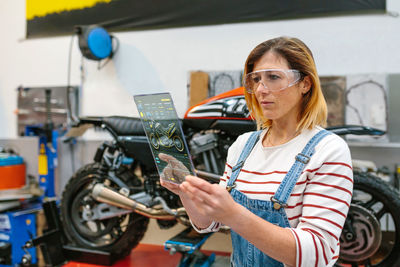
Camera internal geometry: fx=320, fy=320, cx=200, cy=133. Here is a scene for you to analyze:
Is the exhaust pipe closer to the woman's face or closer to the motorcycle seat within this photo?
the motorcycle seat

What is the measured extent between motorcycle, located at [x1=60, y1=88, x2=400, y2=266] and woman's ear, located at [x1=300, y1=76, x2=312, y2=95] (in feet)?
Result: 2.72

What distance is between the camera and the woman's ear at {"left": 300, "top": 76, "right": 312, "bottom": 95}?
2.83ft

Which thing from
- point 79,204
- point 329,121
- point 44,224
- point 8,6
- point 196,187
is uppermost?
point 8,6

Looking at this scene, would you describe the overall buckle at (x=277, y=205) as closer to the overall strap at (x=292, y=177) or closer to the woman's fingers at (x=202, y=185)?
the overall strap at (x=292, y=177)

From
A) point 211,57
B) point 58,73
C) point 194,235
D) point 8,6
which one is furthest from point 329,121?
point 8,6

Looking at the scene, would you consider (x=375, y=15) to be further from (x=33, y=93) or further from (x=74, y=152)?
(x=33, y=93)

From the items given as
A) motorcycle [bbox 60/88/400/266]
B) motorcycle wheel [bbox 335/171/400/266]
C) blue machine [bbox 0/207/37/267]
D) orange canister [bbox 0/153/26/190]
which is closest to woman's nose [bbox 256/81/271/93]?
motorcycle [bbox 60/88/400/266]

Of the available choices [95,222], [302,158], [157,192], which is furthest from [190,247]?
[302,158]

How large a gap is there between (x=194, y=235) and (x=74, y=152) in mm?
1729

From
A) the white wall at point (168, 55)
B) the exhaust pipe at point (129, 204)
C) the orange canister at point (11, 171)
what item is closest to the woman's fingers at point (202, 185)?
the white wall at point (168, 55)

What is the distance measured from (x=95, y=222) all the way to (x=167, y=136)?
6.15 feet

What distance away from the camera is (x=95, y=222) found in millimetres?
2412

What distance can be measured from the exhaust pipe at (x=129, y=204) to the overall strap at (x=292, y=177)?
126cm

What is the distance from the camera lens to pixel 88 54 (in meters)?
2.82
